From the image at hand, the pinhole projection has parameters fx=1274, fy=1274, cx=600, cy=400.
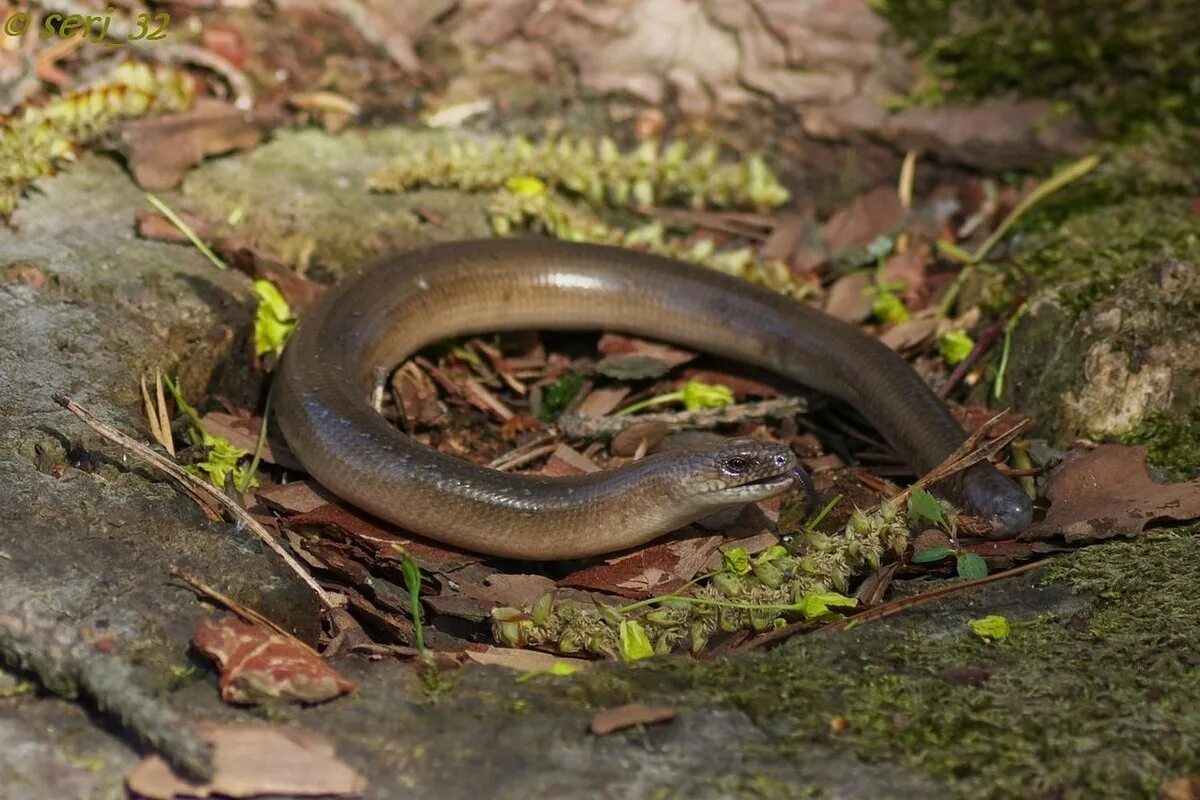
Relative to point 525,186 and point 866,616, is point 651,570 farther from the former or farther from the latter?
point 525,186

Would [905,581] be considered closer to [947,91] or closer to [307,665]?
[307,665]

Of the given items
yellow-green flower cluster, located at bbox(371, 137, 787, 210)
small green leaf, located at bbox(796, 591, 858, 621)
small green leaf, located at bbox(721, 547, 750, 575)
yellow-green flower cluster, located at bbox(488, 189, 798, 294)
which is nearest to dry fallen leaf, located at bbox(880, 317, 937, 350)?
yellow-green flower cluster, located at bbox(488, 189, 798, 294)

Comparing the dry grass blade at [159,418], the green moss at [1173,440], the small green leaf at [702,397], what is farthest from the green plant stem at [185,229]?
the green moss at [1173,440]

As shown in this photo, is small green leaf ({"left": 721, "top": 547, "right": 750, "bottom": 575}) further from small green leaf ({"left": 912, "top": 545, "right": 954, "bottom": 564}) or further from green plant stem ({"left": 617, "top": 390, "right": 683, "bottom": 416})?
green plant stem ({"left": 617, "top": 390, "right": 683, "bottom": 416})

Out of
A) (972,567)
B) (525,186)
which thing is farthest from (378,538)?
(525,186)

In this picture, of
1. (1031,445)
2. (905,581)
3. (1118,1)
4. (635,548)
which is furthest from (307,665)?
(1118,1)
